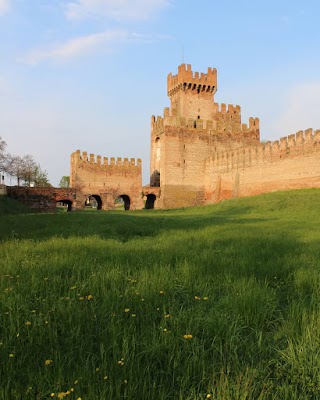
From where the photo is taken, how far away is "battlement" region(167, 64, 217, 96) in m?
38.6

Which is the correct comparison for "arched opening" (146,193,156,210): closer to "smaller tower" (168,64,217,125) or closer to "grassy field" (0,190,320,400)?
"smaller tower" (168,64,217,125)

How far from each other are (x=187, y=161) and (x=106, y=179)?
850 centimetres

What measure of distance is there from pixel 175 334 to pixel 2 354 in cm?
118

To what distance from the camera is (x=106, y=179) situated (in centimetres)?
3744

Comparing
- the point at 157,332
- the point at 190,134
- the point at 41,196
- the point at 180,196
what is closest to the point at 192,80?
the point at 190,134

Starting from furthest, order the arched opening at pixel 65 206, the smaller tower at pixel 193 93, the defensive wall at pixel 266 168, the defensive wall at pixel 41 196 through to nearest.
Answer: the smaller tower at pixel 193 93, the arched opening at pixel 65 206, the defensive wall at pixel 41 196, the defensive wall at pixel 266 168

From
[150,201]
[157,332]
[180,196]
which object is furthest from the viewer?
[150,201]

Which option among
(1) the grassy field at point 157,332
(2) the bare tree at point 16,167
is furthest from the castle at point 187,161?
(1) the grassy field at point 157,332

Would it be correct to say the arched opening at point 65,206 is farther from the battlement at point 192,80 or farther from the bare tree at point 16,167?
the battlement at point 192,80

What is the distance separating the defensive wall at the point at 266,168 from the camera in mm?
24453

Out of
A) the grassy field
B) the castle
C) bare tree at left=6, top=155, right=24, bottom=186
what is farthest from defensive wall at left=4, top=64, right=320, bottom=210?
the grassy field

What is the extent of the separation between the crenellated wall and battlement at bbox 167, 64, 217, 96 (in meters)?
9.35

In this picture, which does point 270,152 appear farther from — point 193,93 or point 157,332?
point 157,332

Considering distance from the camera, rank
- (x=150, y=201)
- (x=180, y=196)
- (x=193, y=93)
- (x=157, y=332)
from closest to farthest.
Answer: (x=157, y=332)
(x=180, y=196)
(x=193, y=93)
(x=150, y=201)
